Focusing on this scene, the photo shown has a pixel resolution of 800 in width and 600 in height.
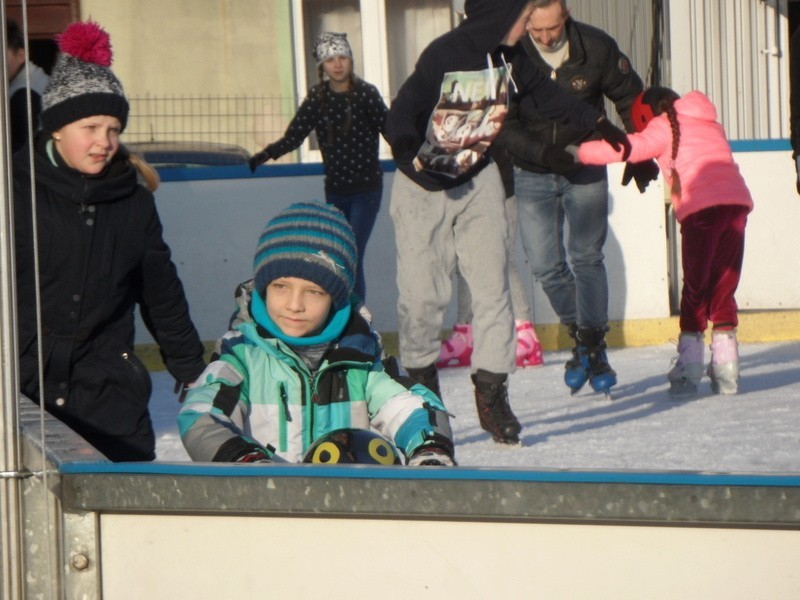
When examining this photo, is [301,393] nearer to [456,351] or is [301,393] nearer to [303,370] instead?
[303,370]

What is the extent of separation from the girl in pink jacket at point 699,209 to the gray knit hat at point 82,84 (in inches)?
134

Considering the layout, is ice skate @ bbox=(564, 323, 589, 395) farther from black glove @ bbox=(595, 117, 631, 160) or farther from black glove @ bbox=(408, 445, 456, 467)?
black glove @ bbox=(408, 445, 456, 467)

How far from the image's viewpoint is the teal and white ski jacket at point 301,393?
3012mm

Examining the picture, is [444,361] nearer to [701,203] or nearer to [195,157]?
[701,203]

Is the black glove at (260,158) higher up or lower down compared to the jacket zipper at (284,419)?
higher up

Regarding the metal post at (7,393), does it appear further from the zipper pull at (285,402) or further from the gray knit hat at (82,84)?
the gray knit hat at (82,84)

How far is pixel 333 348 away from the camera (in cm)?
314

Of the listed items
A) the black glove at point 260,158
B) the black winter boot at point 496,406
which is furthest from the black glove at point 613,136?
the black glove at point 260,158

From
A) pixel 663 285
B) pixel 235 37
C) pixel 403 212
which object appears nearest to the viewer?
pixel 403 212

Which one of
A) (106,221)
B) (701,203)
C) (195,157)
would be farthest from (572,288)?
(195,157)

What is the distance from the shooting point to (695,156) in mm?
6926

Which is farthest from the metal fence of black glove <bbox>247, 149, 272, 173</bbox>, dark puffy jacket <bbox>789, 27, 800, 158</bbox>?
dark puffy jacket <bbox>789, 27, 800, 158</bbox>

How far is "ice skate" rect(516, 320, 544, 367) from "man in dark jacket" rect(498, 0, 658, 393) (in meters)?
1.02

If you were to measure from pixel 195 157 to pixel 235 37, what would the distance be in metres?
3.78
